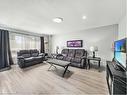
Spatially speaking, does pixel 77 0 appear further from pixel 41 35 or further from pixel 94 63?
pixel 41 35

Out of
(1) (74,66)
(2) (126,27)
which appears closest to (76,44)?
(1) (74,66)

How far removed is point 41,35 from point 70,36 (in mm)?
2571

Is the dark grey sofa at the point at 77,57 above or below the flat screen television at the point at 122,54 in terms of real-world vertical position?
below

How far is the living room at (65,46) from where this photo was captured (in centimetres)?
176

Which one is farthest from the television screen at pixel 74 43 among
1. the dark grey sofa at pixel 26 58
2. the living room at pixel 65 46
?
the dark grey sofa at pixel 26 58

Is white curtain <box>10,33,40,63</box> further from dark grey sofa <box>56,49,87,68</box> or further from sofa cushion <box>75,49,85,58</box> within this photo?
sofa cushion <box>75,49,85,58</box>

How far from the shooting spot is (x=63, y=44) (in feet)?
18.4

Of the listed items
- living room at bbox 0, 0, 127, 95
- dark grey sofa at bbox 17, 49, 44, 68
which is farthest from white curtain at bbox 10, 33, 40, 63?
dark grey sofa at bbox 17, 49, 44, 68

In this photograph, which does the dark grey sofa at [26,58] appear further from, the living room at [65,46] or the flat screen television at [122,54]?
the flat screen television at [122,54]

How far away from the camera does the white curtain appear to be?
426 cm

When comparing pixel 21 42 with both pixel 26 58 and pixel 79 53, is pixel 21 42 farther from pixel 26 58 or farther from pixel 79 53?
pixel 79 53

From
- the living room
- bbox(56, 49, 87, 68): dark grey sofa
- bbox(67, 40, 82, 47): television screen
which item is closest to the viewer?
the living room

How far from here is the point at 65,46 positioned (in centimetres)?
546

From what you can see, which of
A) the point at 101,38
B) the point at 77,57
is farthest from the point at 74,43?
the point at 101,38
